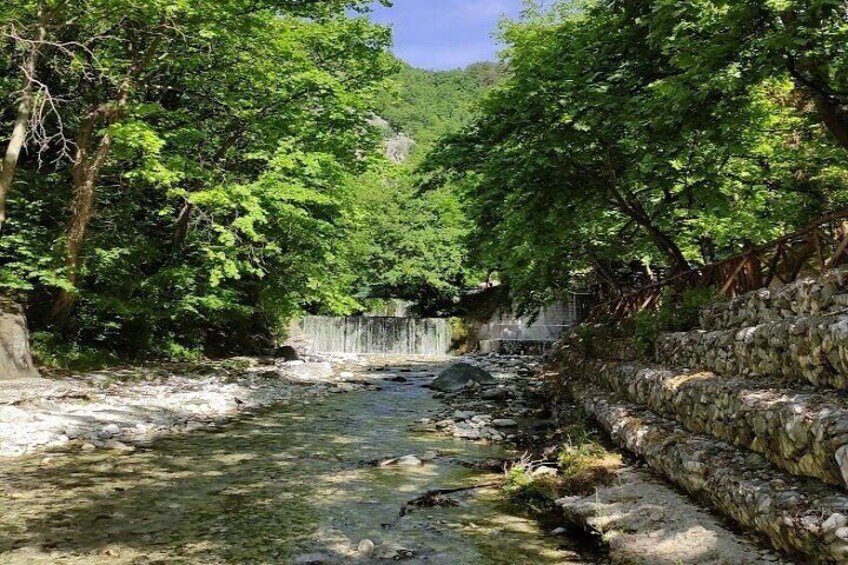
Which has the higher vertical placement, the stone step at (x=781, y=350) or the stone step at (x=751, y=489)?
the stone step at (x=781, y=350)

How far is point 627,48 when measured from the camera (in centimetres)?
968

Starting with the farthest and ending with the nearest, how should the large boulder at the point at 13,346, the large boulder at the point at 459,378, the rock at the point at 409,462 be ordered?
1. the large boulder at the point at 459,378
2. the large boulder at the point at 13,346
3. the rock at the point at 409,462

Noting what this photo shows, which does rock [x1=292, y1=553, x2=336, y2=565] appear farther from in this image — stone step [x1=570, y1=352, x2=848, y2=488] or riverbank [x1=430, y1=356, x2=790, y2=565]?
stone step [x1=570, y1=352, x2=848, y2=488]

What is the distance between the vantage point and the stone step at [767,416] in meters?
4.19

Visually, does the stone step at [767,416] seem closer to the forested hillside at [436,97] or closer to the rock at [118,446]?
the rock at [118,446]

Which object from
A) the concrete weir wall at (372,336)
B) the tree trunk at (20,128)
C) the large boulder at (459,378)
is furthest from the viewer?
the concrete weir wall at (372,336)

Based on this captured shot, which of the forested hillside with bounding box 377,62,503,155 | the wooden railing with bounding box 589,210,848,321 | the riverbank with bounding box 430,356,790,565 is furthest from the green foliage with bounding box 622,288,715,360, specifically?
the forested hillside with bounding box 377,62,503,155

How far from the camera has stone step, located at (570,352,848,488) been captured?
165 inches

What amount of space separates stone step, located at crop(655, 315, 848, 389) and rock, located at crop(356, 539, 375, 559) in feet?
13.3

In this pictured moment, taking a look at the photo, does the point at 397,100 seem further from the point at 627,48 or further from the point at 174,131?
the point at 627,48

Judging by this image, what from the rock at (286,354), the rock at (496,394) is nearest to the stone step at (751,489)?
the rock at (496,394)

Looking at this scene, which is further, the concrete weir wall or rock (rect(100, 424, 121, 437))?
the concrete weir wall

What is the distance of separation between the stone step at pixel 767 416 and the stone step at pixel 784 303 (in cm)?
79

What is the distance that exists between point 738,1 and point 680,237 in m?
9.04
